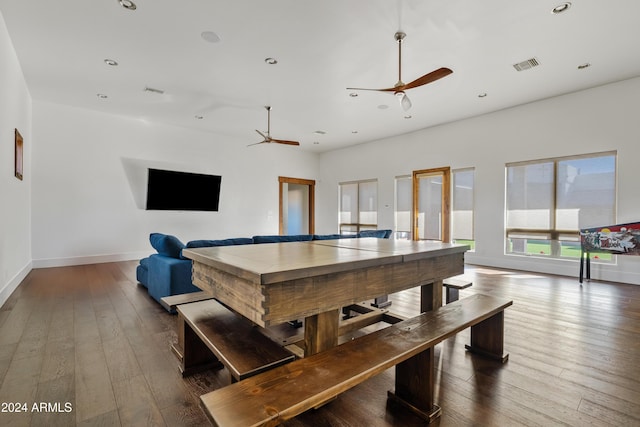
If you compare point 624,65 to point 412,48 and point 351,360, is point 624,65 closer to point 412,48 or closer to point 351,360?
point 412,48

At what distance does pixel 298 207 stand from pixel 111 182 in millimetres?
5561

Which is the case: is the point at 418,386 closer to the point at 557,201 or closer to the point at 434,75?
the point at 434,75

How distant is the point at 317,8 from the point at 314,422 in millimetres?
3357

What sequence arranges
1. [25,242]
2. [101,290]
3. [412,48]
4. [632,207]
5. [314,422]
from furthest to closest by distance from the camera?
[25,242] → [632,207] → [101,290] → [412,48] → [314,422]

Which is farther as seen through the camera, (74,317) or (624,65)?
(624,65)

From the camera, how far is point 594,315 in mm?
3020

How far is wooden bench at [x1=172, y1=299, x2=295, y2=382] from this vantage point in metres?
1.28

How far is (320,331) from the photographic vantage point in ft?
4.99

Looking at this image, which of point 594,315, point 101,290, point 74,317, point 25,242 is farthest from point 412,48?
point 25,242

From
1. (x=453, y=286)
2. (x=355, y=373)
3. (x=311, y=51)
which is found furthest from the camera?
(x=311, y=51)

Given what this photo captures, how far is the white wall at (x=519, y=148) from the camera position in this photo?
4.49 metres

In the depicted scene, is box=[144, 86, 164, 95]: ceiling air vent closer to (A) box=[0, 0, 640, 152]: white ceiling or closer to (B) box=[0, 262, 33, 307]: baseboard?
(A) box=[0, 0, 640, 152]: white ceiling

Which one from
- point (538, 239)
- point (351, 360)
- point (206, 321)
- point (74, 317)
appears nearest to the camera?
point (351, 360)

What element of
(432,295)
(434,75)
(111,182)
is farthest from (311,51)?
(111,182)
